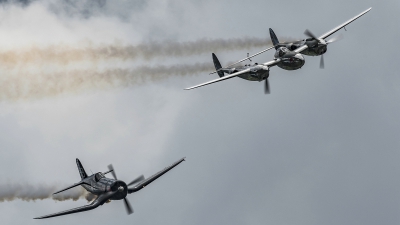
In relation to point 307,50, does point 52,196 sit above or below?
Result: below

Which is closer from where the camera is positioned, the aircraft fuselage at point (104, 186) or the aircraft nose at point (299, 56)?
the aircraft fuselage at point (104, 186)

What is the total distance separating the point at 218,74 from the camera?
5802 inches

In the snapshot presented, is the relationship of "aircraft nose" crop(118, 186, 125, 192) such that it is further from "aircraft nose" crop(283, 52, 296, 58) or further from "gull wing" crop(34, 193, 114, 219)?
"aircraft nose" crop(283, 52, 296, 58)

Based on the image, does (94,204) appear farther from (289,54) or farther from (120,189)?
(289,54)

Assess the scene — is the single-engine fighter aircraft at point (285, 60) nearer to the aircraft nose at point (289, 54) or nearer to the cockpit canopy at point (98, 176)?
the aircraft nose at point (289, 54)

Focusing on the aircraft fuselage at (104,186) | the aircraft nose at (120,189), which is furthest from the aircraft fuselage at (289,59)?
the aircraft nose at (120,189)

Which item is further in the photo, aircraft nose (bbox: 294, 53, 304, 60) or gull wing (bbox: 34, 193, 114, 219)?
aircraft nose (bbox: 294, 53, 304, 60)

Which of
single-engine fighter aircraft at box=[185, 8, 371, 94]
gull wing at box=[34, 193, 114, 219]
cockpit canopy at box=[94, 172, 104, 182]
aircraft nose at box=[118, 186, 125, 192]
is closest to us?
aircraft nose at box=[118, 186, 125, 192]

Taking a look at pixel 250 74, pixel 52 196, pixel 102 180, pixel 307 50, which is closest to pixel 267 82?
pixel 250 74

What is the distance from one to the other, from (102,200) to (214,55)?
50649mm

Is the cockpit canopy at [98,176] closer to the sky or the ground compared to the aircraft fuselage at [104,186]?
closer to the sky

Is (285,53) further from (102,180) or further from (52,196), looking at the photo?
(52,196)

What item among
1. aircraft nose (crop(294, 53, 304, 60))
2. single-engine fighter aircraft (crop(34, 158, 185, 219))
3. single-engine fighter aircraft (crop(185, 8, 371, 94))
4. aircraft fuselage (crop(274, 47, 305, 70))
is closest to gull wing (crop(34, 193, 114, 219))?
single-engine fighter aircraft (crop(34, 158, 185, 219))

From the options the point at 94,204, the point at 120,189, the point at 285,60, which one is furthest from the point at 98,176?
the point at 285,60
